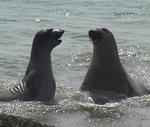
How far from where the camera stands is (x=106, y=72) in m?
8.73

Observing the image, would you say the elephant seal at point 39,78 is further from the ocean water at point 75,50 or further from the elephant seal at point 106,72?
the elephant seal at point 106,72

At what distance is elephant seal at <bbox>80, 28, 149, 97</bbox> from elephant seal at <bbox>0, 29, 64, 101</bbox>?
2.13 ft

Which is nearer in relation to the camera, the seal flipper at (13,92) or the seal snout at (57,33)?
the seal flipper at (13,92)

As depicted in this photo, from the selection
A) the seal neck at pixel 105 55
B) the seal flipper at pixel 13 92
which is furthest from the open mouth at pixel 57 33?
the seal flipper at pixel 13 92

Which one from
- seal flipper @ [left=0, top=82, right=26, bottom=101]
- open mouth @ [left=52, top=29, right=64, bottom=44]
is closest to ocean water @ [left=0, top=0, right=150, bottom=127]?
seal flipper @ [left=0, top=82, right=26, bottom=101]

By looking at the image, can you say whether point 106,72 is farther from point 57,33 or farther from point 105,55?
point 57,33

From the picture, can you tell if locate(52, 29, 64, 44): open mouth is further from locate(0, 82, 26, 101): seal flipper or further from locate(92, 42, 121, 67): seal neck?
locate(0, 82, 26, 101): seal flipper

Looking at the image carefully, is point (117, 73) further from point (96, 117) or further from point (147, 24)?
point (147, 24)

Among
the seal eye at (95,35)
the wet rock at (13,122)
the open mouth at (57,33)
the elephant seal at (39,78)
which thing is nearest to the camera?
the wet rock at (13,122)

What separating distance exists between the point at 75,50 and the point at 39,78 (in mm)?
4848

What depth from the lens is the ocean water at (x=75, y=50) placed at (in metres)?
6.98

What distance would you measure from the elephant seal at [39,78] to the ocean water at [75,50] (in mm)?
272

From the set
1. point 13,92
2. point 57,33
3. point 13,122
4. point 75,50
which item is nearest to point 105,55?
point 57,33

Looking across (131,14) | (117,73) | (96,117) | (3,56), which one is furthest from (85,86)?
(131,14)
